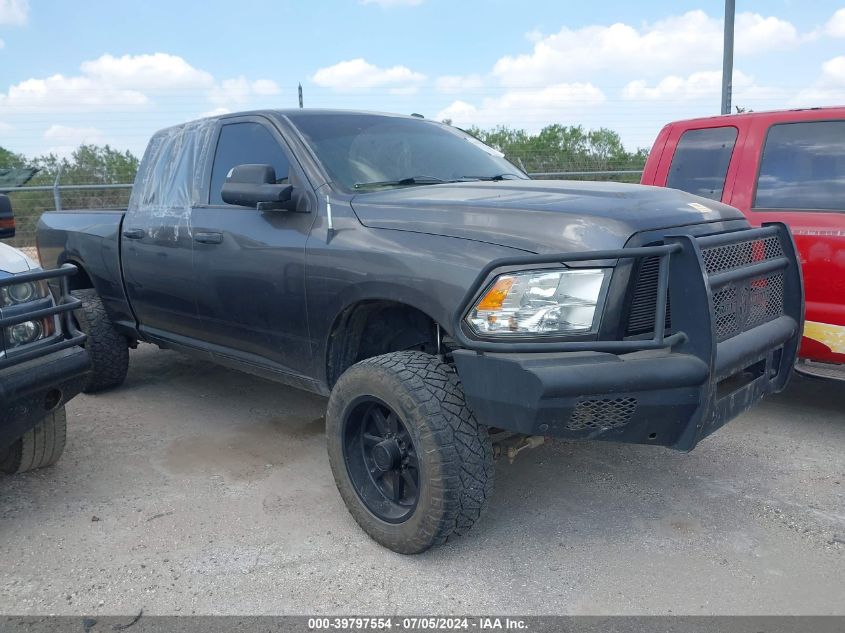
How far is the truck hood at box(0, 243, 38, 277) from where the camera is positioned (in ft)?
10.4

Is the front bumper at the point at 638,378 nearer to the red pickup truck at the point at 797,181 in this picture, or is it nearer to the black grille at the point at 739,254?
the black grille at the point at 739,254

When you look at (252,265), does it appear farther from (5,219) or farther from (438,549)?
(438,549)

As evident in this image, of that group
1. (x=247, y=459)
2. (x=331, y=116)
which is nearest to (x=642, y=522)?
(x=247, y=459)

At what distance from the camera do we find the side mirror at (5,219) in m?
3.45

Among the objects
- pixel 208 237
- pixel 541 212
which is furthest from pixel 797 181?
pixel 208 237

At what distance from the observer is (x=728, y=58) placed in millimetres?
8961

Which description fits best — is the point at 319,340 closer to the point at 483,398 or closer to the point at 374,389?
the point at 374,389

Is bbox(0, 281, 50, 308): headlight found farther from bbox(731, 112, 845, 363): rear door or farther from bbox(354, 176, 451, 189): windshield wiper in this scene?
bbox(731, 112, 845, 363): rear door

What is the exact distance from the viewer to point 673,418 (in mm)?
2539

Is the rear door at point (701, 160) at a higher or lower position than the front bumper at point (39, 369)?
higher

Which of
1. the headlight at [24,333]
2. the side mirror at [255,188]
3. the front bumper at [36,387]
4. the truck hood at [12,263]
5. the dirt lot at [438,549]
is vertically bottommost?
the dirt lot at [438,549]

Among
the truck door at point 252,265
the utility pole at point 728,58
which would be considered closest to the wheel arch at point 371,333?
the truck door at point 252,265

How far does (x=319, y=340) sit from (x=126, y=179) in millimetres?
12753

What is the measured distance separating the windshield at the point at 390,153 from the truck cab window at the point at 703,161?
1.25 metres
